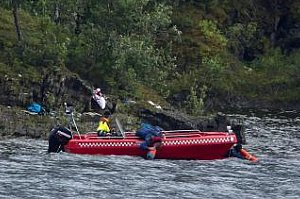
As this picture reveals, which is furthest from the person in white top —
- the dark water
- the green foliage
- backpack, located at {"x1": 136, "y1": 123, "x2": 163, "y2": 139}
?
backpack, located at {"x1": 136, "y1": 123, "x2": 163, "y2": 139}

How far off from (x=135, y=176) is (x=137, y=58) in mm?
23760

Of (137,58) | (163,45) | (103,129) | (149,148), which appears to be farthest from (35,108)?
(163,45)

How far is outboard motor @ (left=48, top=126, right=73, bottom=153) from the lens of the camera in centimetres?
4046

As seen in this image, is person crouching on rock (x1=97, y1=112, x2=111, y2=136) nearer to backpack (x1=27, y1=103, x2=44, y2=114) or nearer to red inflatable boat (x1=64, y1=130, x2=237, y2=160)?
red inflatable boat (x1=64, y1=130, x2=237, y2=160)

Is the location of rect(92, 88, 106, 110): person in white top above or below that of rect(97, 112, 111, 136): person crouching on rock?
above

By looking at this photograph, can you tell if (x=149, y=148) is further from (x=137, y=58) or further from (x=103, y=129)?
(x=137, y=58)

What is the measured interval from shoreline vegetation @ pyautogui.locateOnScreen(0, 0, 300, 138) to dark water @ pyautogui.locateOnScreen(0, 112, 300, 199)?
27.0 feet

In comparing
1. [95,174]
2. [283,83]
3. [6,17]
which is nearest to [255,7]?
[283,83]

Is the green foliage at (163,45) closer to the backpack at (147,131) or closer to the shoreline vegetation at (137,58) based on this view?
the shoreline vegetation at (137,58)

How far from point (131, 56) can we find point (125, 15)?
3.53 metres

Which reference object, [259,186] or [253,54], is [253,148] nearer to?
[259,186]

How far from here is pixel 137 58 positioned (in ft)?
188

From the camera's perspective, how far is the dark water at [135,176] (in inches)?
1213

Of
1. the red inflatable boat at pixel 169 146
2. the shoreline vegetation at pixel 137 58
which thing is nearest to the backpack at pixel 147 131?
the red inflatable boat at pixel 169 146
